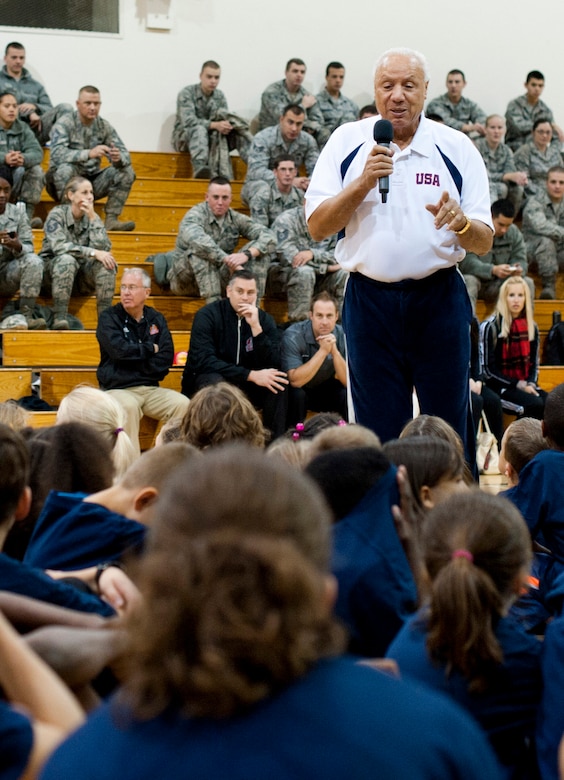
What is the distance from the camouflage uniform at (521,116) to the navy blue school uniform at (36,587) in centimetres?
898

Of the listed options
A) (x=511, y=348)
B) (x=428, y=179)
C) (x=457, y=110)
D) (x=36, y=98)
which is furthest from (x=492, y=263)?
(x=428, y=179)

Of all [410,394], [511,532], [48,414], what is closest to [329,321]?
[48,414]

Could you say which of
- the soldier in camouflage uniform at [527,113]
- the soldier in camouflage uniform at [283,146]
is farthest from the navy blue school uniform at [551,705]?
the soldier in camouflage uniform at [527,113]

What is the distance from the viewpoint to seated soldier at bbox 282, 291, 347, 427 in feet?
19.5

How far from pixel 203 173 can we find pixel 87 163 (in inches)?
56.0

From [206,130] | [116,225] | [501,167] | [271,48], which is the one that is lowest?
[116,225]

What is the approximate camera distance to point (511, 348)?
656 cm

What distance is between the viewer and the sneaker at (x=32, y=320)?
6.53 metres

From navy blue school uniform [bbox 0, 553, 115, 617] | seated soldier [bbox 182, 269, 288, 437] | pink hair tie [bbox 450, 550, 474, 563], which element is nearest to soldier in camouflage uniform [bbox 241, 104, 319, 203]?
seated soldier [bbox 182, 269, 288, 437]

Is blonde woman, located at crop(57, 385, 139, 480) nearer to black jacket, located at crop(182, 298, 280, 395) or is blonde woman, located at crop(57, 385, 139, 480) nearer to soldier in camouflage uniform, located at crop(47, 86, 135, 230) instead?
black jacket, located at crop(182, 298, 280, 395)

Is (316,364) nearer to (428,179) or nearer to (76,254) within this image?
(76,254)

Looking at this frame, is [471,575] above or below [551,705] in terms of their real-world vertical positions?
above

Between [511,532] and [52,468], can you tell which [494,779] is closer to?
[511,532]

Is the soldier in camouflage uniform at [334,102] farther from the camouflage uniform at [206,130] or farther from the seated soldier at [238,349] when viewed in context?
the seated soldier at [238,349]
